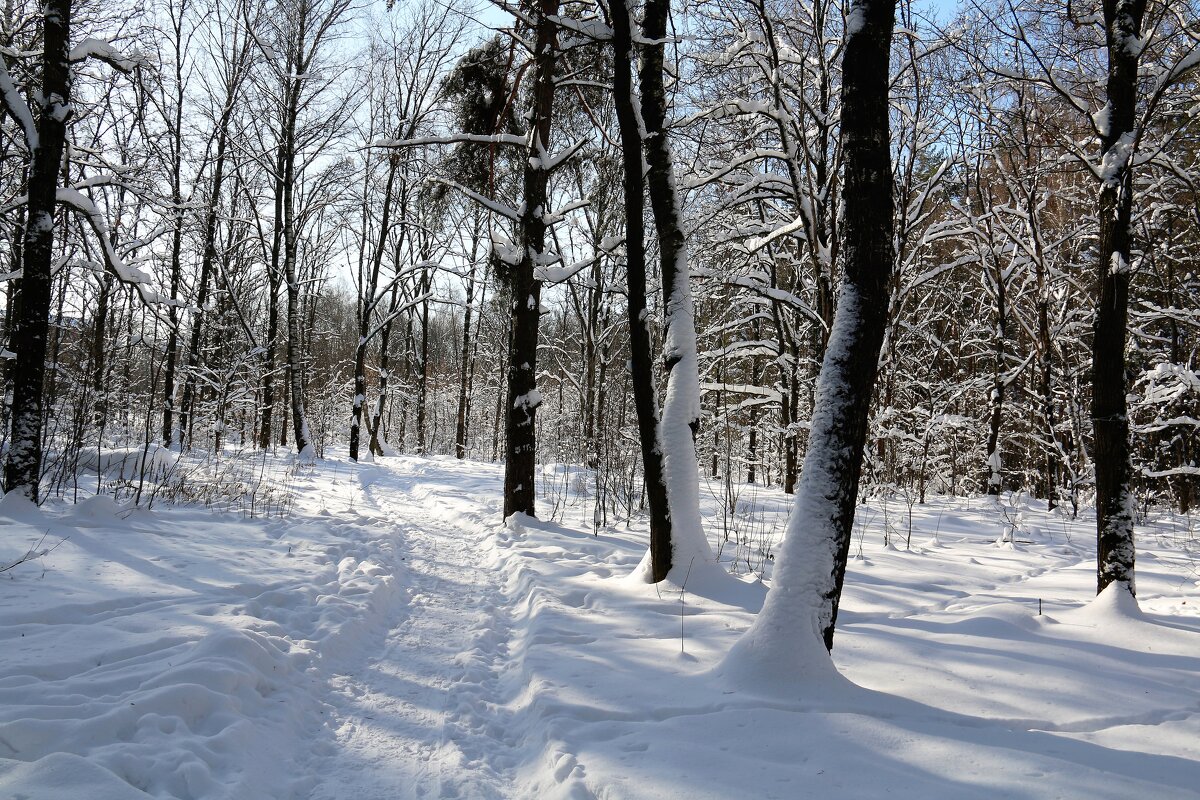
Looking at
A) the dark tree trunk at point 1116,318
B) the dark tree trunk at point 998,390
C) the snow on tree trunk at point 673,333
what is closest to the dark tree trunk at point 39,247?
the snow on tree trunk at point 673,333

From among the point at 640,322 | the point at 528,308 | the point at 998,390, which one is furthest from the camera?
the point at 998,390

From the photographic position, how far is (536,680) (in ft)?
11.4

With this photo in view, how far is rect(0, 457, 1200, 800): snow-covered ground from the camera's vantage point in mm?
2408

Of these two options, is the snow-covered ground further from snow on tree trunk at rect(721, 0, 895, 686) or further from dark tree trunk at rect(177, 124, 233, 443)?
dark tree trunk at rect(177, 124, 233, 443)

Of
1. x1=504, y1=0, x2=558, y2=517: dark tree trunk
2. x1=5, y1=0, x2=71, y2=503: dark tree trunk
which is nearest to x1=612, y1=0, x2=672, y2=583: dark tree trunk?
x1=504, y1=0, x2=558, y2=517: dark tree trunk

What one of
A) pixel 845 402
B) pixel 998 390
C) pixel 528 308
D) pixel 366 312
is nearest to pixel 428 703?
pixel 845 402

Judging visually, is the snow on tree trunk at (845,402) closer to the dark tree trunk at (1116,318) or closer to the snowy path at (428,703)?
the snowy path at (428,703)

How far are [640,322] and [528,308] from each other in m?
3.39

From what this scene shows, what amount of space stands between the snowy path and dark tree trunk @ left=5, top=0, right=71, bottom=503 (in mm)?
3864

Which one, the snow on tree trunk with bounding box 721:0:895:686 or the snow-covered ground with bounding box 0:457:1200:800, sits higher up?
the snow on tree trunk with bounding box 721:0:895:686

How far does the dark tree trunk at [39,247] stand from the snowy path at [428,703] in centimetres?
386

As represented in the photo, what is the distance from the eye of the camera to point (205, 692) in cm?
286

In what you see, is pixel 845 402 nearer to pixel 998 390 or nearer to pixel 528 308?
pixel 528 308

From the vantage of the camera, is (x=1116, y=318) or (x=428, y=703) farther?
(x=1116, y=318)
